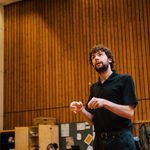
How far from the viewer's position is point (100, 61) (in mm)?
2941

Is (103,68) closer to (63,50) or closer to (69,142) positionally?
(69,142)

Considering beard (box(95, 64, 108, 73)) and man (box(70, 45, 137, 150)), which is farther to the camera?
beard (box(95, 64, 108, 73))

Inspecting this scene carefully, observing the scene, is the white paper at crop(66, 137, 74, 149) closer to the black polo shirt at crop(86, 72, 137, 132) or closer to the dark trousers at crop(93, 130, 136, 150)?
the black polo shirt at crop(86, 72, 137, 132)

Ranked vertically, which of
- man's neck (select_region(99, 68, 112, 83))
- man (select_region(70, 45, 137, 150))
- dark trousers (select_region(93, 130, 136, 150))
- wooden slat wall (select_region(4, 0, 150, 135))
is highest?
wooden slat wall (select_region(4, 0, 150, 135))

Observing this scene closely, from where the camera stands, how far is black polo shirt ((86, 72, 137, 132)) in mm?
2768

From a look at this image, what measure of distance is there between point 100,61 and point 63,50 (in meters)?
10.1

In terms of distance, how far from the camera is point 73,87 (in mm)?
12414

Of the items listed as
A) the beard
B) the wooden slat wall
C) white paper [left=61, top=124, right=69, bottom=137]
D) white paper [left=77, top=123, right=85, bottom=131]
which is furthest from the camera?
white paper [left=61, top=124, right=69, bottom=137]

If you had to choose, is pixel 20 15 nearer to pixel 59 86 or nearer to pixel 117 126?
pixel 59 86

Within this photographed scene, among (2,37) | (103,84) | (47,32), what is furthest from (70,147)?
(103,84)

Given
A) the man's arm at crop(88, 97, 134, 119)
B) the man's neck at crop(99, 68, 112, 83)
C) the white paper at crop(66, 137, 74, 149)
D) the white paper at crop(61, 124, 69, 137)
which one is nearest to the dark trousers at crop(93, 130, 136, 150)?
the man's arm at crop(88, 97, 134, 119)

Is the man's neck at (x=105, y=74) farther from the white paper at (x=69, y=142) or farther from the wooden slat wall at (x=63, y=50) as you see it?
the white paper at (x=69, y=142)

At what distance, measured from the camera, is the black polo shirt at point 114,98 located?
2.77 m

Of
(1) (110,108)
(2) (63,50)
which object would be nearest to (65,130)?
(2) (63,50)
